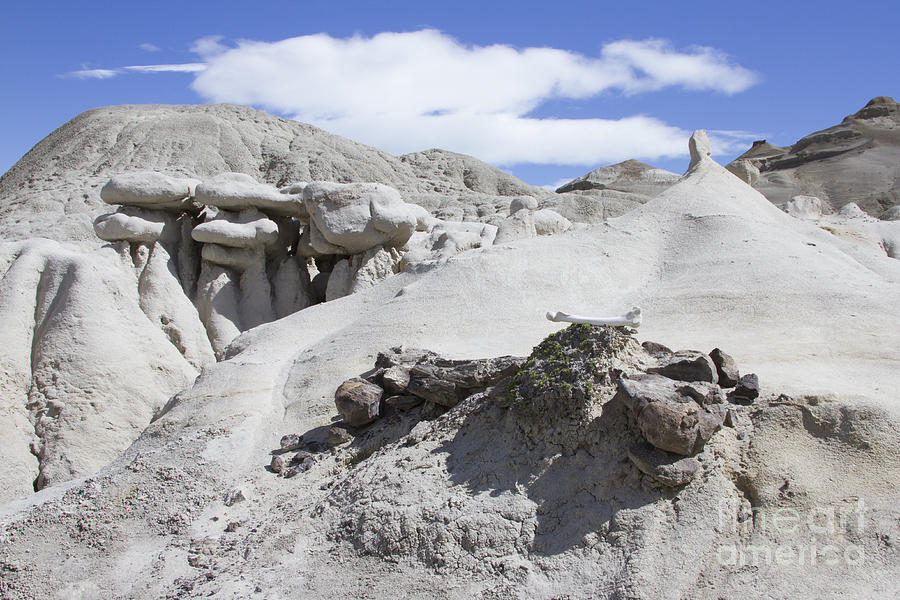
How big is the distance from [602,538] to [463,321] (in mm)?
3846

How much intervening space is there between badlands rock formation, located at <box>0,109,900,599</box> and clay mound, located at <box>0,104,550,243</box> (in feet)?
35.9

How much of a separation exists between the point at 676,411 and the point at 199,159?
18.7m

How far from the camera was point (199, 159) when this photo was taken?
2009 centimetres

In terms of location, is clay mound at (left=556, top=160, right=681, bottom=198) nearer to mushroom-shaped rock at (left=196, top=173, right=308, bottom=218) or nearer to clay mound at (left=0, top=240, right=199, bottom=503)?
mushroom-shaped rock at (left=196, top=173, right=308, bottom=218)

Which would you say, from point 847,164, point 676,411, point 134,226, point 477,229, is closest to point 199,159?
point 134,226

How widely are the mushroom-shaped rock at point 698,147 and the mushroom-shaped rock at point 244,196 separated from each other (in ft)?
18.0

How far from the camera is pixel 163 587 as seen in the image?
3.94m

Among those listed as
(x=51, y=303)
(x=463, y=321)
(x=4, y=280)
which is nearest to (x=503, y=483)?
(x=463, y=321)

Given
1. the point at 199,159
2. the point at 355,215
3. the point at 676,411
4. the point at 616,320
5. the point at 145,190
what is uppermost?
the point at 199,159

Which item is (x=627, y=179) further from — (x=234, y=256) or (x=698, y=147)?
(x=234, y=256)

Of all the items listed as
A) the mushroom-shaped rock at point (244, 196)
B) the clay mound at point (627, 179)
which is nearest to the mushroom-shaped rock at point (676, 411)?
the mushroom-shaped rock at point (244, 196)

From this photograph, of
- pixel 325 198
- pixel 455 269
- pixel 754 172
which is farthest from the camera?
pixel 754 172

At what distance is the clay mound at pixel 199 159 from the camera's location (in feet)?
60.3

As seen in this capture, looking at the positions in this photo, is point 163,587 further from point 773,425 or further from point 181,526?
point 773,425
